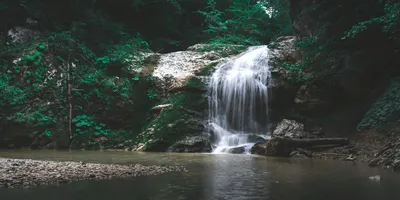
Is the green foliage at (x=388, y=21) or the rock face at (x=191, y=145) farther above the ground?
the green foliage at (x=388, y=21)

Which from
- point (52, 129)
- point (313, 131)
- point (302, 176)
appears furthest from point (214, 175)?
point (52, 129)

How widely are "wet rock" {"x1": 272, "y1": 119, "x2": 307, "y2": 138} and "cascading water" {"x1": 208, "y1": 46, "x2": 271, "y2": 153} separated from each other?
671 millimetres

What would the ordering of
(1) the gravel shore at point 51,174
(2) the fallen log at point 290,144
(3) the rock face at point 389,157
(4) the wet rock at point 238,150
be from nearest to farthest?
(1) the gravel shore at point 51,174, (3) the rock face at point 389,157, (2) the fallen log at point 290,144, (4) the wet rock at point 238,150

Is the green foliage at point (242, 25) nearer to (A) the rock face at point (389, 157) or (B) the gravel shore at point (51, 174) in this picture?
(A) the rock face at point (389, 157)

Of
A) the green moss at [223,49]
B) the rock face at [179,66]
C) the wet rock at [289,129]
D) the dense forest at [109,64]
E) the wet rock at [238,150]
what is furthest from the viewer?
the green moss at [223,49]

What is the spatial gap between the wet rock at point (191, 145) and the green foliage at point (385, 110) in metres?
5.17

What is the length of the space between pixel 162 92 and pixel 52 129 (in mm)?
4896

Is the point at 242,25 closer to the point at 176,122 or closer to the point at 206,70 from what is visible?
the point at 206,70

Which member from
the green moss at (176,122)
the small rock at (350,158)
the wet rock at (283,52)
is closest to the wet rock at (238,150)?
the green moss at (176,122)

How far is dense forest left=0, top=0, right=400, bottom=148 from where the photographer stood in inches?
426

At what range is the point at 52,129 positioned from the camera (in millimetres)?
13398

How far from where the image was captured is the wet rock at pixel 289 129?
40.0ft

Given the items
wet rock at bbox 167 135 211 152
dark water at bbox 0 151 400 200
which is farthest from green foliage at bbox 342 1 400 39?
wet rock at bbox 167 135 211 152

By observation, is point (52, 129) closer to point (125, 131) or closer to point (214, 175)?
point (125, 131)
